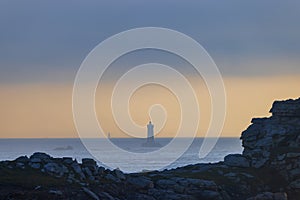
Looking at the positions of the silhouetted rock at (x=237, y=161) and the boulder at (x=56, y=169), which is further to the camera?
the silhouetted rock at (x=237, y=161)

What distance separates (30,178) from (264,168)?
1364 inches

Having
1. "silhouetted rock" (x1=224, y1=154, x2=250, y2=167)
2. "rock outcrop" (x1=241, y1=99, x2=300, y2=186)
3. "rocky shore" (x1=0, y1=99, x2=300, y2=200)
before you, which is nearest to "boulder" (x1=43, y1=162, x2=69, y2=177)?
"rocky shore" (x1=0, y1=99, x2=300, y2=200)

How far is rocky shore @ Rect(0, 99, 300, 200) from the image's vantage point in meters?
78.2

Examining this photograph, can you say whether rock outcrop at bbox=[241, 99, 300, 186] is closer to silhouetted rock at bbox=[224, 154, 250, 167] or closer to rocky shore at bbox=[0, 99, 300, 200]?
rocky shore at bbox=[0, 99, 300, 200]

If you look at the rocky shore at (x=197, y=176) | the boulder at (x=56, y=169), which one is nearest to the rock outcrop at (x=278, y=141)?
the rocky shore at (x=197, y=176)

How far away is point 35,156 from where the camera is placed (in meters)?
86.3

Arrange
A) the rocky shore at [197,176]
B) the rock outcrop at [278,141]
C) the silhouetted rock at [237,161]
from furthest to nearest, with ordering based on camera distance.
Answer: the silhouetted rock at [237,161]
the rock outcrop at [278,141]
the rocky shore at [197,176]

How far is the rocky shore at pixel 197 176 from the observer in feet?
257

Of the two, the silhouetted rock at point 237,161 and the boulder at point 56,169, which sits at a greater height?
the silhouetted rock at point 237,161

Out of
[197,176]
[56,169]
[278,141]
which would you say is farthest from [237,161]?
[56,169]

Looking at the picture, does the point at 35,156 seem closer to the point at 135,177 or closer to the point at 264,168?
the point at 135,177

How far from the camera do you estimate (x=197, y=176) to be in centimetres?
9431

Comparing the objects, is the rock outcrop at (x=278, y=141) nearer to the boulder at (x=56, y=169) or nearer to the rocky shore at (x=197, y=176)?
the rocky shore at (x=197, y=176)

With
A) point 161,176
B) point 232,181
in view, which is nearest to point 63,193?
point 161,176
